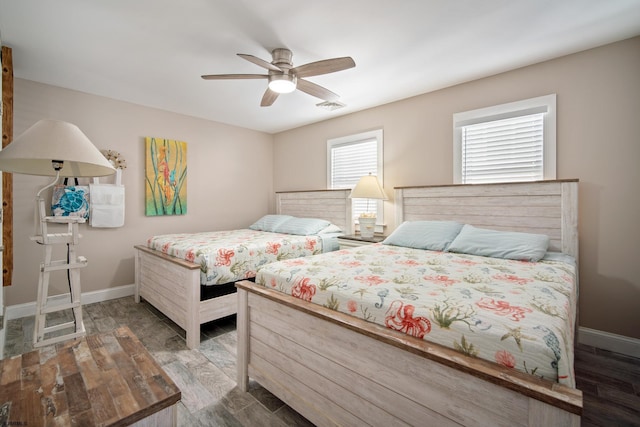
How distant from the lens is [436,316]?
1.11m

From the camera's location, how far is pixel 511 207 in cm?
263

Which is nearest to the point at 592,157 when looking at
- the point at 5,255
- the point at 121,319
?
the point at 121,319

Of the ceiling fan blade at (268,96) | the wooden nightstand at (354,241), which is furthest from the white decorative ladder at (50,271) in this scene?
the wooden nightstand at (354,241)

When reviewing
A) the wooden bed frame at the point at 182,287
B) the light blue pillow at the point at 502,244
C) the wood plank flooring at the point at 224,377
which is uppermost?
the light blue pillow at the point at 502,244

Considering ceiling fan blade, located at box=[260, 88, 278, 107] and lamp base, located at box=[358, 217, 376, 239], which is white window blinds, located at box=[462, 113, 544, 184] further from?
ceiling fan blade, located at box=[260, 88, 278, 107]

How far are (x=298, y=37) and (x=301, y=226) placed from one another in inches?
88.8

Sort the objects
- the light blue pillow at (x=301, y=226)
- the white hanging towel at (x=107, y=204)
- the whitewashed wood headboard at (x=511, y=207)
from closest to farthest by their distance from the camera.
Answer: the whitewashed wood headboard at (x=511, y=207), the white hanging towel at (x=107, y=204), the light blue pillow at (x=301, y=226)

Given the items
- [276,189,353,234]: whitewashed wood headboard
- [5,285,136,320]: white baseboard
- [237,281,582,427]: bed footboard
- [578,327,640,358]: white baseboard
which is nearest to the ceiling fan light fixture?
[237,281,582,427]: bed footboard

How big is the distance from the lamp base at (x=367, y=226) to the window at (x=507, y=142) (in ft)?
3.42

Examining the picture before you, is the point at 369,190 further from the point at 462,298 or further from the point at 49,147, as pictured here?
the point at 49,147

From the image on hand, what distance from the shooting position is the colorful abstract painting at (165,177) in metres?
3.75

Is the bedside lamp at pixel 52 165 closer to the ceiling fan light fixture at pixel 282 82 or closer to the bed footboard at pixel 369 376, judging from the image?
the bed footboard at pixel 369 376

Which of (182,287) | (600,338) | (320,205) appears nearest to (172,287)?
(182,287)

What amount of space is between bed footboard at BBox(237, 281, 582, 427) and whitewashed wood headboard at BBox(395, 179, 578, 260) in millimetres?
2091
